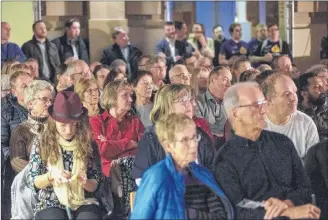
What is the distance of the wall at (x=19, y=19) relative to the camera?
38.8 ft

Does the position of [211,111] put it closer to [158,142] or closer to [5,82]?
[5,82]

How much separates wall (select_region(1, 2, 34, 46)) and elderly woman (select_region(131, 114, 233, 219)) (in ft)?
23.0

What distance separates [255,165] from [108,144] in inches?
56.8

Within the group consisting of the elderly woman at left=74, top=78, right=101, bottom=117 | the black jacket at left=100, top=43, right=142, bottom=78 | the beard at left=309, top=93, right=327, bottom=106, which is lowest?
the beard at left=309, top=93, right=327, bottom=106

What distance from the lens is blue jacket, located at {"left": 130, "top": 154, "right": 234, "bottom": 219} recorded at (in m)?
4.77

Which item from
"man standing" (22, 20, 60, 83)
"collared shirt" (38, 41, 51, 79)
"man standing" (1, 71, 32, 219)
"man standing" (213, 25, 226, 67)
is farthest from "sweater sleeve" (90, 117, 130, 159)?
"man standing" (213, 25, 226, 67)

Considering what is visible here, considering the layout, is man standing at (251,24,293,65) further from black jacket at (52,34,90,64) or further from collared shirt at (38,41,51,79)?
collared shirt at (38,41,51,79)

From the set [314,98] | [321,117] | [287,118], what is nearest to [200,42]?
[314,98]

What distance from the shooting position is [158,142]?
542 centimetres

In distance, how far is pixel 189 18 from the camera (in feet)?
49.8

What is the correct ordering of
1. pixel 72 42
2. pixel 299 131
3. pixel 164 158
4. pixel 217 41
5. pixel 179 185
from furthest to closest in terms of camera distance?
1. pixel 217 41
2. pixel 72 42
3. pixel 299 131
4. pixel 164 158
5. pixel 179 185

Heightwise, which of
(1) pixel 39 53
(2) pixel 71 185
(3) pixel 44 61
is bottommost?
(2) pixel 71 185

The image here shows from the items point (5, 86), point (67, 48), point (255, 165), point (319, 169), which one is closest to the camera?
point (255, 165)

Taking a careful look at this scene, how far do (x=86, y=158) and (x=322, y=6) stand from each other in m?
7.76
